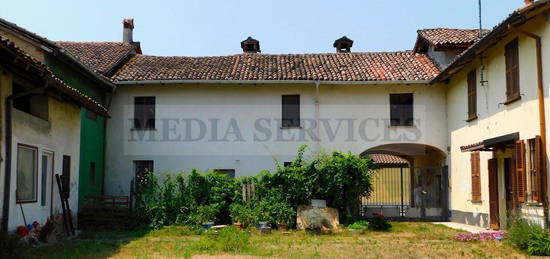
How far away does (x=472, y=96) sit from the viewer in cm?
1817

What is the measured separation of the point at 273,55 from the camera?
25.2 metres

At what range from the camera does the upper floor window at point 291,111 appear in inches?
870

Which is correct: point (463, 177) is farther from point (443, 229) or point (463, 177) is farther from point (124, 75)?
point (124, 75)

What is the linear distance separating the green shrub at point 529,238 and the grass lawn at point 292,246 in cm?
20

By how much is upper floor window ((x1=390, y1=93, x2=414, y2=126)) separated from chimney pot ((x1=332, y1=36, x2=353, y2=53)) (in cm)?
613

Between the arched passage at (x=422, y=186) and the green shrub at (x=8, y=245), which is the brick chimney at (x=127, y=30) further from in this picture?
the green shrub at (x=8, y=245)

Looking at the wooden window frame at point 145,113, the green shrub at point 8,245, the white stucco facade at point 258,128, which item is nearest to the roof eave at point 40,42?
the wooden window frame at point 145,113

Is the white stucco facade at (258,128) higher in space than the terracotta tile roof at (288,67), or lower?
lower

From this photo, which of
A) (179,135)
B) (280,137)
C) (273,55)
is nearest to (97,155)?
Answer: (179,135)

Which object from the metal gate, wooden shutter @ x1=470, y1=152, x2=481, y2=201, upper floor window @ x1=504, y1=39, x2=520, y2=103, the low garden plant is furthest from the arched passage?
upper floor window @ x1=504, y1=39, x2=520, y2=103

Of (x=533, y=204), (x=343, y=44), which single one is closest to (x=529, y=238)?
(x=533, y=204)

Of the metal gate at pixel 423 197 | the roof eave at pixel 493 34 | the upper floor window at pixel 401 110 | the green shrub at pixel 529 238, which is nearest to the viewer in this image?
the green shrub at pixel 529 238

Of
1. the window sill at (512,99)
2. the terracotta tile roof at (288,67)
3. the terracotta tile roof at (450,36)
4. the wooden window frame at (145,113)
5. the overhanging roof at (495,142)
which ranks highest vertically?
the terracotta tile roof at (450,36)

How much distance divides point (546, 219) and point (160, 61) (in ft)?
54.6
